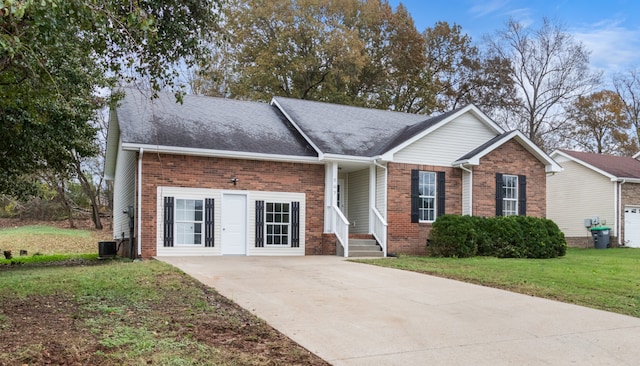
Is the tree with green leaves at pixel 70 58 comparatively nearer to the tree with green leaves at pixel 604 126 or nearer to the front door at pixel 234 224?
the front door at pixel 234 224

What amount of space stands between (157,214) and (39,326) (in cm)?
946

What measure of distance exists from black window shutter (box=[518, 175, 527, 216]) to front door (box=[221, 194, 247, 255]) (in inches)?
374

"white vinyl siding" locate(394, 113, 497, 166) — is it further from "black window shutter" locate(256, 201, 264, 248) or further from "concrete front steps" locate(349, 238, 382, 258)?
"black window shutter" locate(256, 201, 264, 248)

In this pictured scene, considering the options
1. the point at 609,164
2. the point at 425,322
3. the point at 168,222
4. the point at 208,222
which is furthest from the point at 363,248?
the point at 609,164

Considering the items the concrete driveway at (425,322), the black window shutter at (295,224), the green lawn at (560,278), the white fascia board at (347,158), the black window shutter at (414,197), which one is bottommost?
the green lawn at (560,278)

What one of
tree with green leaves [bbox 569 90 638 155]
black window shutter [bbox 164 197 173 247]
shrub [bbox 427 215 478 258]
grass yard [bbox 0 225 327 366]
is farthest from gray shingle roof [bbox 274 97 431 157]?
tree with green leaves [bbox 569 90 638 155]

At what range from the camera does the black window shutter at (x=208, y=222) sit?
1588 cm

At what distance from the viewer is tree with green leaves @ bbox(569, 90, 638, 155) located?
40344mm

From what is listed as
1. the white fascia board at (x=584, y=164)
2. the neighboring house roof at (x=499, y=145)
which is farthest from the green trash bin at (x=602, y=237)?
the neighboring house roof at (x=499, y=145)

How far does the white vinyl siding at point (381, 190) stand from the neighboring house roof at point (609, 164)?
41.2ft

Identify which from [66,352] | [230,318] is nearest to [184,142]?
[230,318]

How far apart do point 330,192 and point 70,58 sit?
864cm

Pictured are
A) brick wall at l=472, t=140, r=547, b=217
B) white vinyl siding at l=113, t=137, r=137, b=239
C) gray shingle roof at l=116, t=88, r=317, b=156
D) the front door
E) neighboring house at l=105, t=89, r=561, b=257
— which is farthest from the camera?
brick wall at l=472, t=140, r=547, b=217

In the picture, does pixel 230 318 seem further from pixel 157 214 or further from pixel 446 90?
pixel 446 90
